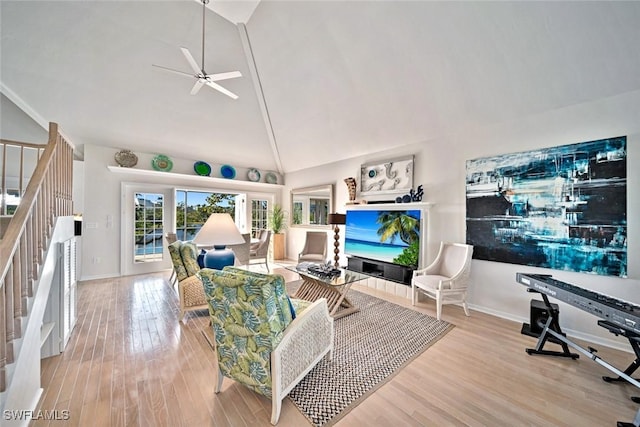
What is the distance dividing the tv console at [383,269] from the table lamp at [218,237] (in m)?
2.63

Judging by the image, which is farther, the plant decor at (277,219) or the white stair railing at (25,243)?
the plant decor at (277,219)

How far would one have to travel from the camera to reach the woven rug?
1.68 metres

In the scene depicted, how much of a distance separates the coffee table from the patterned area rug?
0.16 meters

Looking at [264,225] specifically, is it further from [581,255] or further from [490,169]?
[581,255]

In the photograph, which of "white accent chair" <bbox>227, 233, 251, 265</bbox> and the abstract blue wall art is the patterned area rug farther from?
"white accent chair" <bbox>227, 233, 251, 265</bbox>

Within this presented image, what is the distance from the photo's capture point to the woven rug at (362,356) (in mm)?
1680

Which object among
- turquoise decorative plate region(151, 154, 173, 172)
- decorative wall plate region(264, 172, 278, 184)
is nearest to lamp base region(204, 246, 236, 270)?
turquoise decorative plate region(151, 154, 173, 172)

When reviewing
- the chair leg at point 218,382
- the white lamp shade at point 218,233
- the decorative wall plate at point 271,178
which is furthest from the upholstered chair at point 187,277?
the decorative wall plate at point 271,178

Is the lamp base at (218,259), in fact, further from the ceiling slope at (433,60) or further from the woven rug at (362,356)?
the ceiling slope at (433,60)

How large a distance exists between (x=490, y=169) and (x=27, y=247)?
15.7ft

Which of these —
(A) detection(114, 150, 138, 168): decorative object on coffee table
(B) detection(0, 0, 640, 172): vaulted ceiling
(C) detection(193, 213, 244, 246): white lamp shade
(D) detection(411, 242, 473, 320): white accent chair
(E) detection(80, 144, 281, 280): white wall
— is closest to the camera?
(B) detection(0, 0, 640, 172): vaulted ceiling

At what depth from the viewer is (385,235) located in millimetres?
4293

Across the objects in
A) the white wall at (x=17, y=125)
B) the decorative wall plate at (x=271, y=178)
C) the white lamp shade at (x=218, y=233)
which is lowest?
the white lamp shade at (x=218, y=233)

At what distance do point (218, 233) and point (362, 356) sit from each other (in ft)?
6.50
